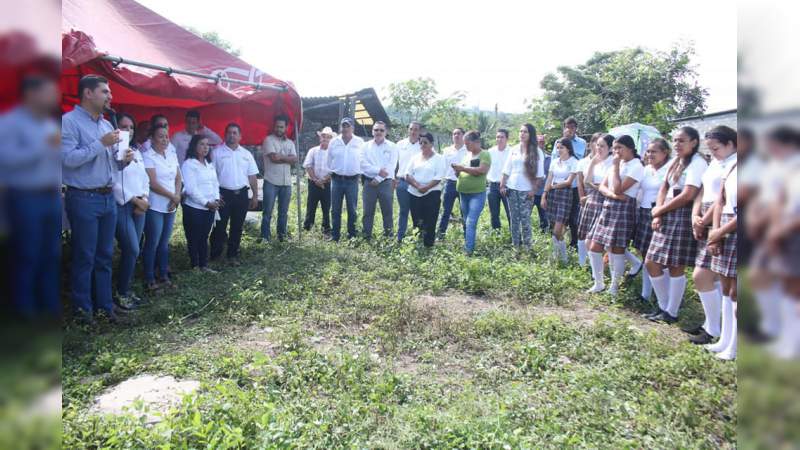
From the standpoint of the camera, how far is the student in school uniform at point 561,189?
6.39 m

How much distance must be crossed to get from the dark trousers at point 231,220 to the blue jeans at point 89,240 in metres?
1.92

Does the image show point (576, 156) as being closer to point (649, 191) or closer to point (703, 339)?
point (649, 191)

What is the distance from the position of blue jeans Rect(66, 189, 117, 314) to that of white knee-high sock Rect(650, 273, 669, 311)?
472 centimetres

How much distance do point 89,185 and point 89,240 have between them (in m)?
0.42

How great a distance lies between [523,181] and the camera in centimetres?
661

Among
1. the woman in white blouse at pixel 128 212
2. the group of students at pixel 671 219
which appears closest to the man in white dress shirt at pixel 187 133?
the woman in white blouse at pixel 128 212

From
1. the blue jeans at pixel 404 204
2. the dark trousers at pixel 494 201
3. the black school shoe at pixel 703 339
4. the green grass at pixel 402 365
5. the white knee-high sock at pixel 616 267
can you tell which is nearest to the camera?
the green grass at pixel 402 365

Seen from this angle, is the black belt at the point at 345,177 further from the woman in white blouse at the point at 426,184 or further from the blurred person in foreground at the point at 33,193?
the blurred person in foreground at the point at 33,193

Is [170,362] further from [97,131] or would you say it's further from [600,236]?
[600,236]

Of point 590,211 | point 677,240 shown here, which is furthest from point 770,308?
point 590,211

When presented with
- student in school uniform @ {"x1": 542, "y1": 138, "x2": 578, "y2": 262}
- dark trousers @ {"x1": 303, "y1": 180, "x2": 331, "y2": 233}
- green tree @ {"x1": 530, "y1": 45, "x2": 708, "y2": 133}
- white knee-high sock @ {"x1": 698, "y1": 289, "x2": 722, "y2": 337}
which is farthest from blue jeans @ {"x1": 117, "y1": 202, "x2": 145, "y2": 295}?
green tree @ {"x1": 530, "y1": 45, "x2": 708, "y2": 133}

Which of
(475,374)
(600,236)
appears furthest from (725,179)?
(475,374)

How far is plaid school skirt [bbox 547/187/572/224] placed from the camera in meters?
6.50

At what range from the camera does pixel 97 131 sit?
3.78m
